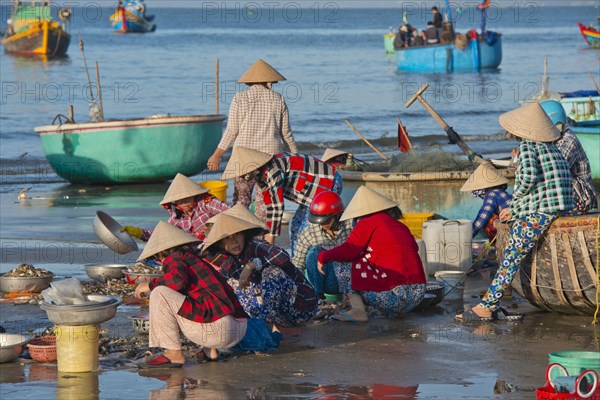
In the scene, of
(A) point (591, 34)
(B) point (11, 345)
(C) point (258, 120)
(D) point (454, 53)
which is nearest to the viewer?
(B) point (11, 345)

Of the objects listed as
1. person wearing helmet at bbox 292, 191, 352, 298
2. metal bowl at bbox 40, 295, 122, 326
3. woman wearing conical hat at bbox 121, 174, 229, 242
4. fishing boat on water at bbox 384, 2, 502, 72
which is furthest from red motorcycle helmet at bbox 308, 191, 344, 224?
fishing boat on water at bbox 384, 2, 502, 72

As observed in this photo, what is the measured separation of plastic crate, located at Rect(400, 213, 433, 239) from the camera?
10328 mm

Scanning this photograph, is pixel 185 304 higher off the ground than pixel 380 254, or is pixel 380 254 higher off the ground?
pixel 380 254

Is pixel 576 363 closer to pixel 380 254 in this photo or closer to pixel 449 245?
pixel 380 254

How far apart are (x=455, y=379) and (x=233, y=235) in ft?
5.50

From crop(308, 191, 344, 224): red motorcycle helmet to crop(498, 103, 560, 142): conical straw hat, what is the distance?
131 cm

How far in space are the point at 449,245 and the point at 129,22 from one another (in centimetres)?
8269

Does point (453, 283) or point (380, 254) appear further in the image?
point (453, 283)

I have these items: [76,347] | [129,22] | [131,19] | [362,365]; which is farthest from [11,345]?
[129,22]

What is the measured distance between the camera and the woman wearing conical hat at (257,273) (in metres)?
6.95

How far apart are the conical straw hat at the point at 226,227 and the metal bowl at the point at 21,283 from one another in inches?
85.3

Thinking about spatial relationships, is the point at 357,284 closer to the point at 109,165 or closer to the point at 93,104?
the point at 109,165

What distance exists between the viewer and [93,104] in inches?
659

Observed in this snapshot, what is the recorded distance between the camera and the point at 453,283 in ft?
28.0
